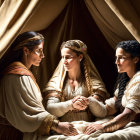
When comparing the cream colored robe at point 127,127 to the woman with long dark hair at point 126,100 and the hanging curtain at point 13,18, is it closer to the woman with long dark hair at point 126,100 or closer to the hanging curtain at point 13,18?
the woman with long dark hair at point 126,100

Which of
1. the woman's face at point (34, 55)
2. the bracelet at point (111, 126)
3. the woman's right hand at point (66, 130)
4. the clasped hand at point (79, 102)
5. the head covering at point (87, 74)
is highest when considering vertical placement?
the woman's face at point (34, 55)

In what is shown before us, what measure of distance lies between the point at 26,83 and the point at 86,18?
1480 mm

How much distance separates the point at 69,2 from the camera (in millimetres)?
4176

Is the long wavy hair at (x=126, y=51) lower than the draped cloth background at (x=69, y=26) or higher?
lower

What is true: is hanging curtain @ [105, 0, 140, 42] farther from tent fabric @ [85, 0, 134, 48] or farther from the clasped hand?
→ the clasped hand

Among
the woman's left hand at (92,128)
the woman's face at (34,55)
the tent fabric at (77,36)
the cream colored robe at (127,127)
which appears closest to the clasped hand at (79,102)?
the cream colored robe at (127,127)

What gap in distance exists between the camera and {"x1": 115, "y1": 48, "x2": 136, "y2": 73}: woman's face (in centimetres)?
338

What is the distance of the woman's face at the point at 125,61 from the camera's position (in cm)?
338

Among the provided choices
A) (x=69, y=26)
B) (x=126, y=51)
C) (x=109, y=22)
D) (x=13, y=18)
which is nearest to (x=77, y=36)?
(x=69, y=26)

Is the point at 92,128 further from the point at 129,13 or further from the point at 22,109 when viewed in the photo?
the point at 129,13

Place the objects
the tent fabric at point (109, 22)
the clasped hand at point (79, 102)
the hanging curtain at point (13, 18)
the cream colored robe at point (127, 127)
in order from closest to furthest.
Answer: the cream colored robe at point (127, 127), the hanging curtain at point (13, 18), the clasped hand at point (79, 102), the tent fabric at point (109, 22)

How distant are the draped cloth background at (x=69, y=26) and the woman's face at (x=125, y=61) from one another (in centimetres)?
21

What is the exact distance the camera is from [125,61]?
337cm

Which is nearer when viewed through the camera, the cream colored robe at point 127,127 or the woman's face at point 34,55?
the cream colored robe at point 127,127
